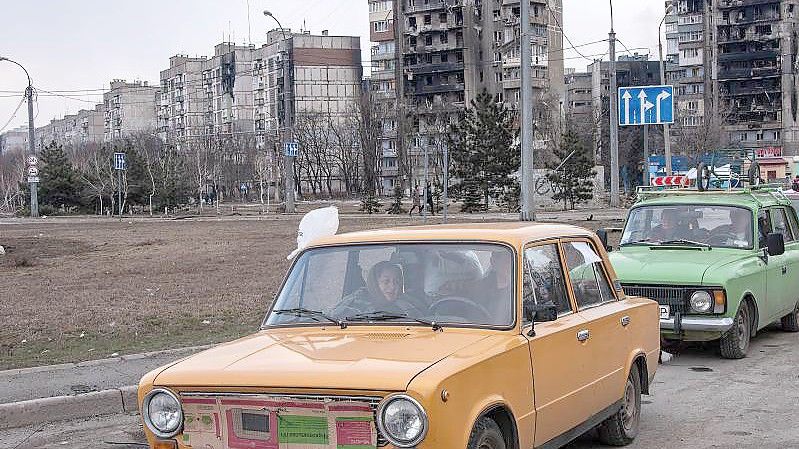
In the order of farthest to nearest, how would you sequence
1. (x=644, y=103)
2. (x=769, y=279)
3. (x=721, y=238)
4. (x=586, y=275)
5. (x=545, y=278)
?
1. (x=644, y=103)
2. (x=721, y=238)
3. (x=769, y=279)
4. (x=586, y=275)
5. (x=545, y=278)

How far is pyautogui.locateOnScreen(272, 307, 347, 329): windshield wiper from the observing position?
5.73m

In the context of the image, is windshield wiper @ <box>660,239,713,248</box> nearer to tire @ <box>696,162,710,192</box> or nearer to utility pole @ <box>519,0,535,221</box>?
tire @ <box>696,162,710,192</box>

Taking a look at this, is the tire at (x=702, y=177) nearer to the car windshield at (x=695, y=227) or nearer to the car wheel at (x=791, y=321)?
the car windshield at (x=695, y=227)

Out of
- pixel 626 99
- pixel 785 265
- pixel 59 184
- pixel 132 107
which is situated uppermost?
pixel 132 107

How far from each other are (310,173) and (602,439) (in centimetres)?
10219

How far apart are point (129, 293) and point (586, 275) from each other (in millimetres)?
11212

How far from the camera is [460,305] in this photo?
566cm

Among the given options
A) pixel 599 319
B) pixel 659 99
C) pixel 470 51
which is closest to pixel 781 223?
pixel 599 319

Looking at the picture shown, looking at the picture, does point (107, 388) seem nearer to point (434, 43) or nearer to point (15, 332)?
point (15, 332)

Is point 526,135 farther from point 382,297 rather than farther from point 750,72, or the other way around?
point 750,72

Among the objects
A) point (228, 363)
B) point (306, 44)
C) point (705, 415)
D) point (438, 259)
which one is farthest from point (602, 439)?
point (306, 44)

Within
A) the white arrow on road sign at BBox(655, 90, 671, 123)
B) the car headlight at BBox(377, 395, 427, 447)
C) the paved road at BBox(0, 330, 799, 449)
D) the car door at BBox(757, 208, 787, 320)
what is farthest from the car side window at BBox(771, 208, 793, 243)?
the white arrow on road sign at BBox(655, 90, 671, 123)

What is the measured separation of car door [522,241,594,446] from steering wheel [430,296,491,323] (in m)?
0.25

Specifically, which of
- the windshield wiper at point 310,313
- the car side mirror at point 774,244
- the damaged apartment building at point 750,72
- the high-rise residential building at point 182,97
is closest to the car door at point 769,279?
the car side mirror at point 774,244
